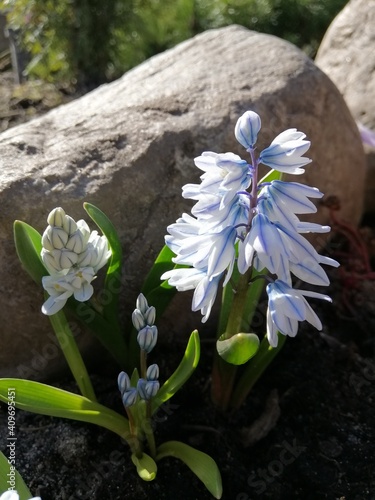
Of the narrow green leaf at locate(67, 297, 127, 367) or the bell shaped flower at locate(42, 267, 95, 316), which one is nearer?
the bell shaped flower at locate(42, 267, 95, 316)

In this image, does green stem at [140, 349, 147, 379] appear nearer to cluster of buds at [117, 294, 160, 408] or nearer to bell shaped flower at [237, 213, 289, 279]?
cluster of buds at [117, 294, 160, 408]

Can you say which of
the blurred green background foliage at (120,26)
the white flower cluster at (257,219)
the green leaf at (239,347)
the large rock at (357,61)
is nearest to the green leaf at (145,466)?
the green leaf at (239,347)

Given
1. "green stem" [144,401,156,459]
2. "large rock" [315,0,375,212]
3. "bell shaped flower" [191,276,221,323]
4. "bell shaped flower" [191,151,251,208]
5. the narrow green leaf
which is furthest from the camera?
"large rock" [315,0,375,212]

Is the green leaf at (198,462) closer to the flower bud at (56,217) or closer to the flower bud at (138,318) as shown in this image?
the flower bud at (138,318)

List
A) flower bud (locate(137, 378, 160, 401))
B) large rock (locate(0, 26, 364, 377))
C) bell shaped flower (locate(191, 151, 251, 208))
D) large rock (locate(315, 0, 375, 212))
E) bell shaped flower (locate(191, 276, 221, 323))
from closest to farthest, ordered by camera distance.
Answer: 1. bell shaped flower (locate(191, 151, 251, 208))
2. bell shaped flower (locate(191, 276, 221, 323))
3. flower bud (locate(137, 378, 160, 401))
4. large rock (locate(0, 26, 364, 377))
5. large rock (locate(315, 0, 375, 212))

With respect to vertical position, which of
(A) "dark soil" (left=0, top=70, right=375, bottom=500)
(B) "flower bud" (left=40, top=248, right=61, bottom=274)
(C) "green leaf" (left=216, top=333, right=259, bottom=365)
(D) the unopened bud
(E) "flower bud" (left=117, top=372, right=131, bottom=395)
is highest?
(D) the unopened bud

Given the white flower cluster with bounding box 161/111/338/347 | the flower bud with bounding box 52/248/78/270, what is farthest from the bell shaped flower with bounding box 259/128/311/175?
the flower bud with bounding box 52/248/78/270

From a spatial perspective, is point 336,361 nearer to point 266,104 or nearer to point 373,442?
point 373,442

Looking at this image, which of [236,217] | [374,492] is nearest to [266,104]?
[236,217]
